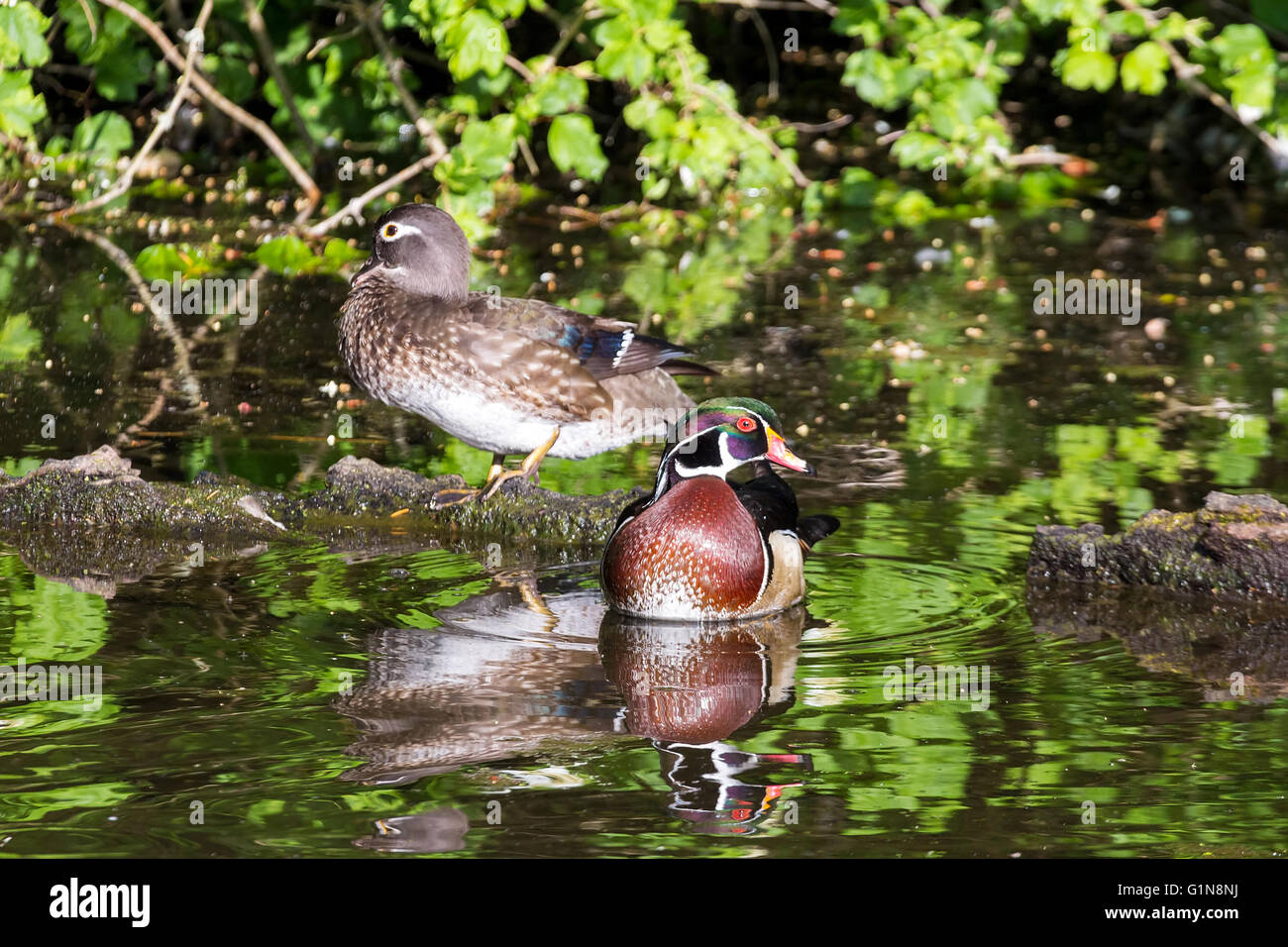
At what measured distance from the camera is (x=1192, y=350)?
1045cm

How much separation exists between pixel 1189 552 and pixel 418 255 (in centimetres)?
311

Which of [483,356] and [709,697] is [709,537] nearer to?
[709,697]

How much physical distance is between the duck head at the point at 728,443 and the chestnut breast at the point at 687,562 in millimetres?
181

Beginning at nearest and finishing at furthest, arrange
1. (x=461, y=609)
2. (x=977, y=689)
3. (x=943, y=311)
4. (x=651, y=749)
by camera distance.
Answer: (x=651, y=749) → (x=977, y=689) → (x=461, y=609) → (x=943, y=311)

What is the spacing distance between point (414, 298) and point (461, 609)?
147cm

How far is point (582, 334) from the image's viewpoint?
7.44 meters

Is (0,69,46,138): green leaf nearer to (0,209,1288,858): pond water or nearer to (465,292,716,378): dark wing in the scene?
(0,209,1288,858): pond water

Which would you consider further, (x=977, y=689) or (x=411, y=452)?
(x=411, y=452)

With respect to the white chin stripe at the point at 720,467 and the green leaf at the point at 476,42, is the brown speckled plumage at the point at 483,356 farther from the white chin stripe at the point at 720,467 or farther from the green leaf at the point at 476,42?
the green leaf at the point at 476,42

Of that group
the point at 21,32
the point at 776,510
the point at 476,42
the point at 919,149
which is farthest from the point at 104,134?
the point at 776,510

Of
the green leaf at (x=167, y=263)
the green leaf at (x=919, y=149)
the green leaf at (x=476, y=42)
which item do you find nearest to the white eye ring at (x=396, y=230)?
the green leaf at (x=476, y=42)
